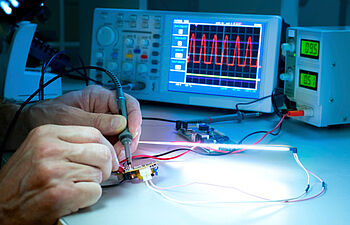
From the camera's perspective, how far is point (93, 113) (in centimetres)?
112

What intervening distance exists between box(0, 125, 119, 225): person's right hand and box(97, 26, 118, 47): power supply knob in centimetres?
102

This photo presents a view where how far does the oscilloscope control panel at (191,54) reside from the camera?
1600 mm

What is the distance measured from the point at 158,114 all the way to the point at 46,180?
3.03ft

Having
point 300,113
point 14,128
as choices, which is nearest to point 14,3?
point 14,128

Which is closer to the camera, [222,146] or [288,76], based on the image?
[222,146]

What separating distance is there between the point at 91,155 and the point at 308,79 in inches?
34.9

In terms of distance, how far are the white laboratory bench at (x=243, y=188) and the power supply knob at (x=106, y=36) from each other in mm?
558

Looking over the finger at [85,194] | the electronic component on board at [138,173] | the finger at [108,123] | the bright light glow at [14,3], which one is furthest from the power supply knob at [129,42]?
the finger at [85,194]

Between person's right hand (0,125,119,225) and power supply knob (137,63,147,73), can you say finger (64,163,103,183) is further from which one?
power supply knob (137,63,147,73)

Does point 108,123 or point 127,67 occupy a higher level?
point 127,67

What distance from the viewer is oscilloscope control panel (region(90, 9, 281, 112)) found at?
160 centimetres

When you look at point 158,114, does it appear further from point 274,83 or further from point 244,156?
point 244,156

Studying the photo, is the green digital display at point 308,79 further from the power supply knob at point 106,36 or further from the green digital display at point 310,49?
the power supply knob at point 106,36

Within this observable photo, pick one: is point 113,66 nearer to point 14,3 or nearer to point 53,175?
point 14,3
